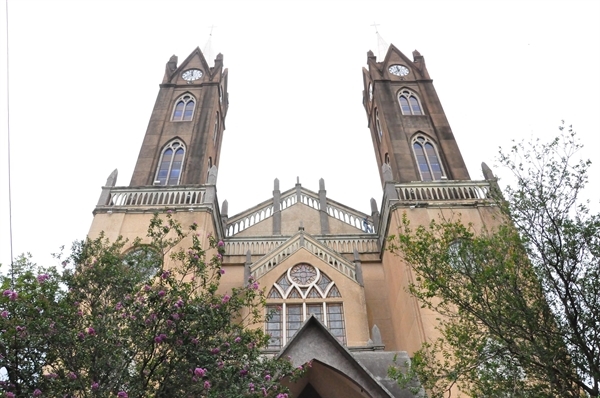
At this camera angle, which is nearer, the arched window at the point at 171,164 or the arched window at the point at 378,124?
the arched window at the point at 171,164

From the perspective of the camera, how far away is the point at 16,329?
7.30m

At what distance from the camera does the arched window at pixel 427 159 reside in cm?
2114

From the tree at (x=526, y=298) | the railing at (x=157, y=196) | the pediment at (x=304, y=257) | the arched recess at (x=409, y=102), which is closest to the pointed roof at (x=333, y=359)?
the tree at (x=526, y=298)

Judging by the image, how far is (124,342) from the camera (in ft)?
24.8

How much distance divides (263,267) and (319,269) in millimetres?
2115

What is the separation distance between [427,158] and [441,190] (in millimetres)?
2765

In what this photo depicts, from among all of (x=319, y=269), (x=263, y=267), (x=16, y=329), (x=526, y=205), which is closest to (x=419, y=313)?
(x=319, y=269)

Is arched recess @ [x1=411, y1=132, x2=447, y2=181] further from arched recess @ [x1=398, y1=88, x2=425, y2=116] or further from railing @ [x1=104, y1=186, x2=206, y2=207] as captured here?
railing @ [x1=104, y1=186, x2=206, y2=207]

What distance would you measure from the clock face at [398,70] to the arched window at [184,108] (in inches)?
412

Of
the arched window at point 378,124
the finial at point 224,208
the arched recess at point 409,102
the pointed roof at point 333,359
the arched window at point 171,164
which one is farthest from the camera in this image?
the arched window at point 378,124

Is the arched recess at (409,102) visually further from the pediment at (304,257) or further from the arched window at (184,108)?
the arched window at (184,108)

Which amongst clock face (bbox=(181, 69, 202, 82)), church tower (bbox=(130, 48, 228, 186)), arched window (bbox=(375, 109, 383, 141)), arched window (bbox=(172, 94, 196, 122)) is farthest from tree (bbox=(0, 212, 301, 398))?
clock face (bbox=(181, 69, 202, 82))

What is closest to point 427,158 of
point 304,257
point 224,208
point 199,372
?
point 304,257

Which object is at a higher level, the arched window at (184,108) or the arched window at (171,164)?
the arched window at (184,108)
